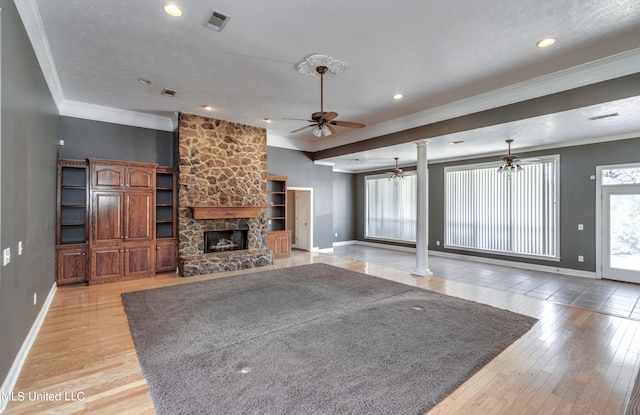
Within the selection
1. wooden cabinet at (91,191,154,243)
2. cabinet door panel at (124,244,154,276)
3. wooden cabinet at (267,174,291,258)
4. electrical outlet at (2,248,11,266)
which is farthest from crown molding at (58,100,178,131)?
electrical outlet at (2,248,11,266)

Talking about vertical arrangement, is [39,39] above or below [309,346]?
above

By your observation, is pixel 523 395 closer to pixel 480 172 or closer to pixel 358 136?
pixel 358 136

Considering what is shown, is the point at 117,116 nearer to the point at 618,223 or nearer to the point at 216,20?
the point at 216,20

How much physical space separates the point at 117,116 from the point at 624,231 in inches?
434

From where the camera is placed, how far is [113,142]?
6328mm

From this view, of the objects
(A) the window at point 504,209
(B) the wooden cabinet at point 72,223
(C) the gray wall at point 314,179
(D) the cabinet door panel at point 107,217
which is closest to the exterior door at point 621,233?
(A) the window at point 504,209

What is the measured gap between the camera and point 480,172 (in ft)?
28.4

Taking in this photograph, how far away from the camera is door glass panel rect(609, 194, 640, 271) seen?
6.04 meters

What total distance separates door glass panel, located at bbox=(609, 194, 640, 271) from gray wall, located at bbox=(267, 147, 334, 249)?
23.4 feet

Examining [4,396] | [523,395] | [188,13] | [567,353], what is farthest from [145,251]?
[567,353]

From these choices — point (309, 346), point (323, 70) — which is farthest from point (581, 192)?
point (309, 346)

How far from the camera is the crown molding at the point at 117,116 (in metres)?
5.80

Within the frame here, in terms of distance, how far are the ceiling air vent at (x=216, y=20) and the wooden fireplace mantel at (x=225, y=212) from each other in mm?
4049

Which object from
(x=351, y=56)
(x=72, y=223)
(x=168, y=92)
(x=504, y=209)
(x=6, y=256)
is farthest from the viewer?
(x=504, y=209)
